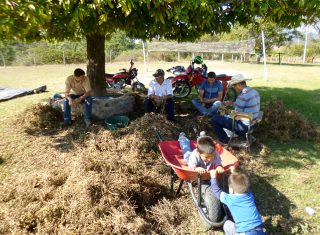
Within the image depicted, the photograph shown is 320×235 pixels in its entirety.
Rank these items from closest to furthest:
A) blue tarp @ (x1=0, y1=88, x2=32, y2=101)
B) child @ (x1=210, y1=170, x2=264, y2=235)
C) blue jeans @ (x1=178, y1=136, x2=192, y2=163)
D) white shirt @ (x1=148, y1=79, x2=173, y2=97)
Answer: child @ (x1=210, y1=170, x2=264, y2=235) → blue jeans @ (x1=178, y1=136, x2=192, y2=163) → white shirt @ (x1=148, y1=79, x2=173, y2=97) → blue tarp @ (x1=0, y1=88, x2=32, y2=101)

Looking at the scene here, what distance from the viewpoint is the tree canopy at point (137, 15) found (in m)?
3.84

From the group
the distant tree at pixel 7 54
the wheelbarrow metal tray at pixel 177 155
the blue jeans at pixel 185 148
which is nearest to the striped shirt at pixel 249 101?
the wheelbarrow metal tray at pixel 177 155

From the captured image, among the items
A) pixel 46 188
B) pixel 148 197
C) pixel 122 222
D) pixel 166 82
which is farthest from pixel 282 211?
pixel 166 82

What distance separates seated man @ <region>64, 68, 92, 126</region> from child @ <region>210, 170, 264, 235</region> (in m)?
4.41

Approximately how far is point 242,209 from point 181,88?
7.82m

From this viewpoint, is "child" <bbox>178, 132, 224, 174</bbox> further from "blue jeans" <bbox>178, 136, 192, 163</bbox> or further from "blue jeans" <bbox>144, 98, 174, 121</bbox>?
"blue jeans" <bbox>144, 98, 174, 121</bbox>

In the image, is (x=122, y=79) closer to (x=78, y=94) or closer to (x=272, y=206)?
(x=78, y=94)

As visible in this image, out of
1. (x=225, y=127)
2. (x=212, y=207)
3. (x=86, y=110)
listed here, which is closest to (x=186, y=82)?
(x=86, y=110)

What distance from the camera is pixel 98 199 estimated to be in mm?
3721

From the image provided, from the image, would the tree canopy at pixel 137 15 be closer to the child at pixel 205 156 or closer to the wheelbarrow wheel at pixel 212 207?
the child at pixel 205 156

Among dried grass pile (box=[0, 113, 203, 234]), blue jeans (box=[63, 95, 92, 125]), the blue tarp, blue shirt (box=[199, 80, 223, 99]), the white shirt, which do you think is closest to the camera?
dried grass pile (box=[0, 113, 203, 234])

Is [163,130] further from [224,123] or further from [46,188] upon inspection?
[46,188]

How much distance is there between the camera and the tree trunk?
811cm

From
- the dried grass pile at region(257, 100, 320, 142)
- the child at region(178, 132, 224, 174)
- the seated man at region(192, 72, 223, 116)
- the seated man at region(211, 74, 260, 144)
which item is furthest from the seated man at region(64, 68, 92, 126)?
the dried grass pile at region(257, 100, 320, 142)
